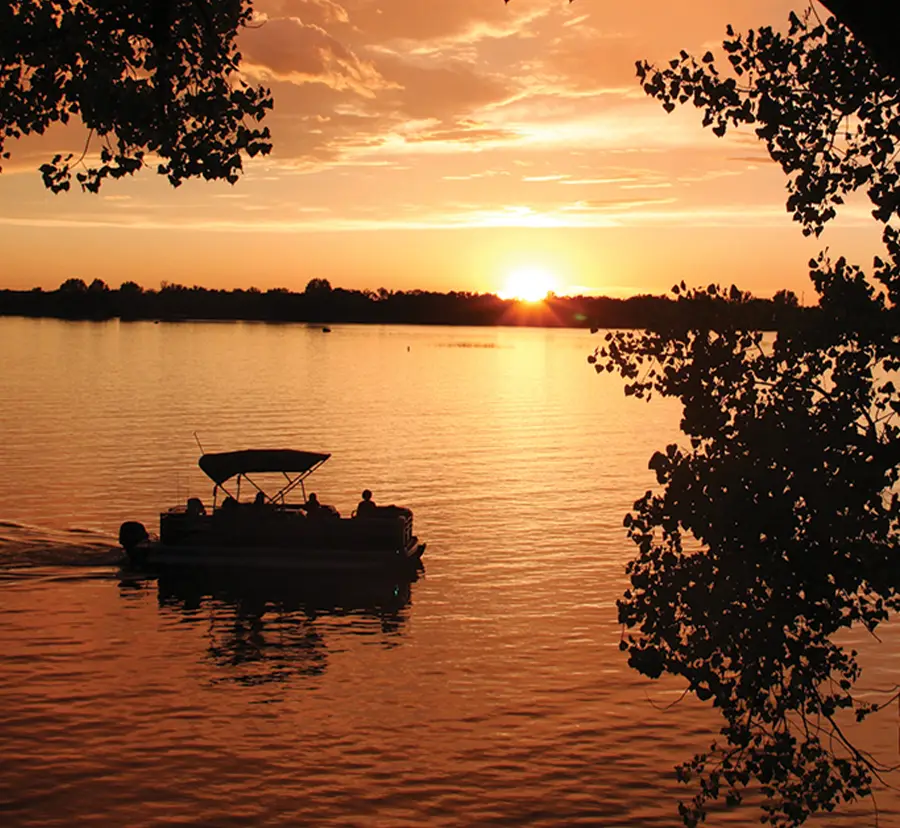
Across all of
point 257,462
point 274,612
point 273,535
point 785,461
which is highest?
point 785,461

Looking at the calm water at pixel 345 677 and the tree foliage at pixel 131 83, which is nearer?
the tree foliage at pixel 131 83

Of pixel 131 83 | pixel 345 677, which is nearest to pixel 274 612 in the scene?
pixel 345 677

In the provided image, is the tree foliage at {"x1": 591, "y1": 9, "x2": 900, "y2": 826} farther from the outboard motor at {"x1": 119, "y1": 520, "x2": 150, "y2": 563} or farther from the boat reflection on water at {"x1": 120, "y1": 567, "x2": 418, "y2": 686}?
the outboard motor at {"x1": 119, "y1": 520, "x2": 150, "y2": 563}

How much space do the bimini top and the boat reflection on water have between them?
405 centimetres

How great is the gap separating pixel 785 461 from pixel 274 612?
94.7 ft

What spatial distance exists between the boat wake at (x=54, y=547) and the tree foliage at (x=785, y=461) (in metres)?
34.7

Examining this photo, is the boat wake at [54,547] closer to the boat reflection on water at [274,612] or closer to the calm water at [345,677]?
the calm water at [345,677]

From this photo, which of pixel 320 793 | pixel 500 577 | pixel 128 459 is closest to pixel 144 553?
pixel 500 577

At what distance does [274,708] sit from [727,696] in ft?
60.4

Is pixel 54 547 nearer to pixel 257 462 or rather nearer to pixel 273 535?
pixel 257 462

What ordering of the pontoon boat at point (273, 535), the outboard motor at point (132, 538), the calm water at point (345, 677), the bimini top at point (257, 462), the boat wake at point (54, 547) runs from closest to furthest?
the calm water at point (345, 677), the pontoon boat at point (273, 535), the bimini top at point (257, 462), the outboard motor at point (132, 538), the boat wake at point (54, 547)

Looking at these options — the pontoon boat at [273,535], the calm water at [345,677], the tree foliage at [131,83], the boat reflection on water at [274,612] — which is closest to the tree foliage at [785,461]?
the tree foliage at [131,83]

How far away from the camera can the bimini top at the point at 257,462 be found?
41688 mm

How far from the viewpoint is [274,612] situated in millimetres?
37469
